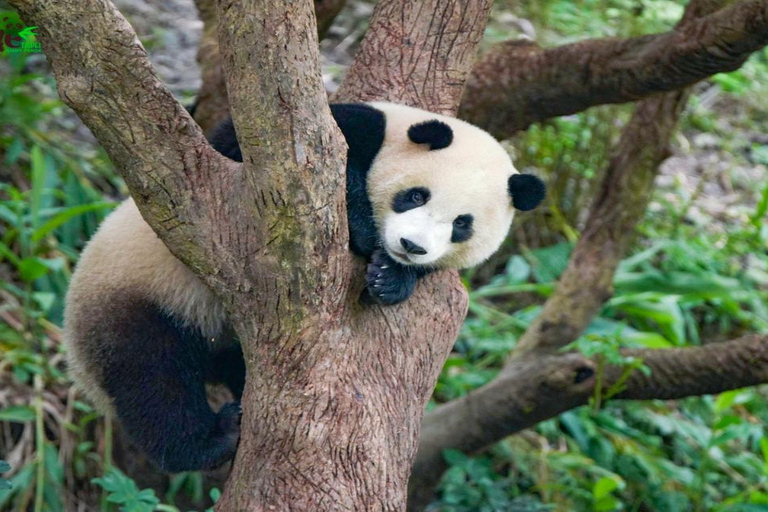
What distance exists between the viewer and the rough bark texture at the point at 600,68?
324 centimetres

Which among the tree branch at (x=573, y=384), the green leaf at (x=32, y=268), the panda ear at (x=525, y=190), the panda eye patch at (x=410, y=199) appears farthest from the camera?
the green leaf at (x=32, y=268)

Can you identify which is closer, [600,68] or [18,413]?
[600,68]

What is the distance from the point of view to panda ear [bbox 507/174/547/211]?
2.74 metres

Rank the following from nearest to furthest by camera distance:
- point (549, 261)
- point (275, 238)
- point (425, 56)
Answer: point (275, 238) < point (425, 56) < point (549, 261)

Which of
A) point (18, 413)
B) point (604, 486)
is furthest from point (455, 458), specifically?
point (18, 413)

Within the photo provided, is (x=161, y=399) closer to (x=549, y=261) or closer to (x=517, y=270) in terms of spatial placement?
(x=517, y=270)

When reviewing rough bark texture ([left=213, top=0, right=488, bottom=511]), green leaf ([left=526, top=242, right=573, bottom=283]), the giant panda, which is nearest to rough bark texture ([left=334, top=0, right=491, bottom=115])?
the giant panda

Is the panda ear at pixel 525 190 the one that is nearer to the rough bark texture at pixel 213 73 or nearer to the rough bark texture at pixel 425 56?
the rough bark texture at pixel 425 56

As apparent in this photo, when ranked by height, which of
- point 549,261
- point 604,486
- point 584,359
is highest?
point 584,359

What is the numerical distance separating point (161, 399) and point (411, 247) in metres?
0.92

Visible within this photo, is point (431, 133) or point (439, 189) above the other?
point (431, 133)

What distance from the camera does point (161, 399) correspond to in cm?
263

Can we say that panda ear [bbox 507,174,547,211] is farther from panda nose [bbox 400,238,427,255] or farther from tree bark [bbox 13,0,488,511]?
tree bark [bbox 13,0,488,511]

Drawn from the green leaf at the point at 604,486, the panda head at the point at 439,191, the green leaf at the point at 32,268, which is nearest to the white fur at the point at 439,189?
the panda head at the point at 439,191
